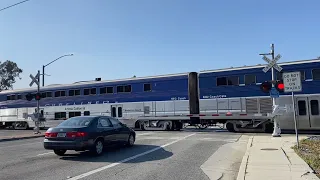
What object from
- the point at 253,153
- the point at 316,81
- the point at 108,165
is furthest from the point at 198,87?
the point at 108,165

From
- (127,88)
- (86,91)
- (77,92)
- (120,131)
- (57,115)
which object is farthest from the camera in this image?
(57,115)

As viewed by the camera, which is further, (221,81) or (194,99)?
(194,99)

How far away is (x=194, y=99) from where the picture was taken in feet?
83.5

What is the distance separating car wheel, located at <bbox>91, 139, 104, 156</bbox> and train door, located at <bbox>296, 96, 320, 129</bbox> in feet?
44.4

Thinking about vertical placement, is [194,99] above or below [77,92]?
below

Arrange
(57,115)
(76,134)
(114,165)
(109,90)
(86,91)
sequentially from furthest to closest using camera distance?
(57,115) < (86,91) < (109,90) < (76,134) < (114,165)

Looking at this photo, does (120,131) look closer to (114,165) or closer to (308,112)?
(114,165)

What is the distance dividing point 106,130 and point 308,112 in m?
13.6

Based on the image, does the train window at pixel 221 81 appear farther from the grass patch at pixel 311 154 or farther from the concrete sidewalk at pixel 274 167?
the concrete sidewalk at pixel 274 167

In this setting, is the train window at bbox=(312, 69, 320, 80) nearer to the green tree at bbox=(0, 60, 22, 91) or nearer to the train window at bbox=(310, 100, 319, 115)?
the train window at bbox=(310, 100, 319, 115)

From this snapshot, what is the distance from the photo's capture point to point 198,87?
82.7ft

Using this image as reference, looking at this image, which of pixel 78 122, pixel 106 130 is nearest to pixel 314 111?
pixel 106 130

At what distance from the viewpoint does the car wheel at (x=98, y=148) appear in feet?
39.8

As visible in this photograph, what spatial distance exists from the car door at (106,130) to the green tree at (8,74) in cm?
8031
